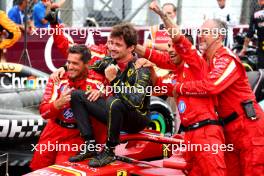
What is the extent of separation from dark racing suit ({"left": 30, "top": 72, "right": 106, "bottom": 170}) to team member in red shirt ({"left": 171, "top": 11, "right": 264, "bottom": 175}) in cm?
A: 101

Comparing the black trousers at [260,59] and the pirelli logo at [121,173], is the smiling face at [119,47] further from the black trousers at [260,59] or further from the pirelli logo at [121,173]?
the black trousers at [260,59]

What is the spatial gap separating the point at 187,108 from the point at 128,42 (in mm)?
762

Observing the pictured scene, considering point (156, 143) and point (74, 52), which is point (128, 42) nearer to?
point (74, 52)

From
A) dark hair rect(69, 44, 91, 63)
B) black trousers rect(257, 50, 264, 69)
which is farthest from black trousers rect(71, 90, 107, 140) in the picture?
black trousers rect(257, 50, 264, 69)

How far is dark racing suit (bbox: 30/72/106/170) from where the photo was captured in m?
6.13

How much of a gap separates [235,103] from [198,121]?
337 millimetres

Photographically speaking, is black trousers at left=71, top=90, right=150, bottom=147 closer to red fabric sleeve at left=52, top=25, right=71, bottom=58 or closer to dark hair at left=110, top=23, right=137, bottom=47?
dark hair at left=110, top=23, right=137, bottom=47

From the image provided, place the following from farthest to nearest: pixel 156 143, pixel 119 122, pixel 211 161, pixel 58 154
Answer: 1. pixel 156 143
2. pixel 58 154
3. pixel 119 122
4. pixel 211 161

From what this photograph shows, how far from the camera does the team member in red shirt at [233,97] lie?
5.39 metres

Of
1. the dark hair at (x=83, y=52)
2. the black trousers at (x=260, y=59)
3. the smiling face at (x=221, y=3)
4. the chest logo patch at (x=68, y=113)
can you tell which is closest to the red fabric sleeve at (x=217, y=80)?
the dark hair at (x=83, y=52)

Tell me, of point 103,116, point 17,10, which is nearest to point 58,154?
point 103,116

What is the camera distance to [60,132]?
20.5 feet

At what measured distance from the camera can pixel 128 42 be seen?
19.0 feet

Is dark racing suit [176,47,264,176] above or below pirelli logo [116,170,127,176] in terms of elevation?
above
